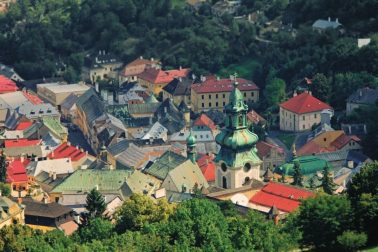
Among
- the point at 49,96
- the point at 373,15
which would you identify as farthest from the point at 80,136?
the point at 373,15

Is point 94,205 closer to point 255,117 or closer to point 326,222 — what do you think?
point 326,222

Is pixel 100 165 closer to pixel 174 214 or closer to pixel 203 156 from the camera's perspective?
pixel 203 156

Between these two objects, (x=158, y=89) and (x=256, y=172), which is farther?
(x=158, y=89)

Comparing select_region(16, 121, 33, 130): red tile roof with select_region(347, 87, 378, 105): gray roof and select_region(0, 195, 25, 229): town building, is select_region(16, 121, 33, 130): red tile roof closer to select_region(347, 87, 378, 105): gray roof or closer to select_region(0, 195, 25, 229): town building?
select_region(347, 87, 378, 105): gray roof

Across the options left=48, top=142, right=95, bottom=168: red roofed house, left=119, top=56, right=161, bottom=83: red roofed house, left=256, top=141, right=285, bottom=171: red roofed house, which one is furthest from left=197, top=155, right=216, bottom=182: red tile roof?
left=119, top=56, right=161, bottom=83: red roofed house

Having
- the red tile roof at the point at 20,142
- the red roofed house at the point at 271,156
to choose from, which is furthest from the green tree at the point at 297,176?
the red tile roof at the point at 20,142

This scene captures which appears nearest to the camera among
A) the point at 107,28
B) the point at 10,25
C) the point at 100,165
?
the point at 100,165

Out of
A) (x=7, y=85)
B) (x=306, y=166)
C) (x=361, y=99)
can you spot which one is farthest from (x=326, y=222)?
(x=7, y=85)
